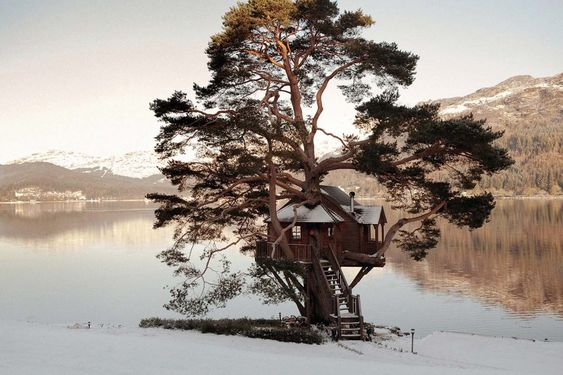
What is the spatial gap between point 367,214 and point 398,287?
20.5m

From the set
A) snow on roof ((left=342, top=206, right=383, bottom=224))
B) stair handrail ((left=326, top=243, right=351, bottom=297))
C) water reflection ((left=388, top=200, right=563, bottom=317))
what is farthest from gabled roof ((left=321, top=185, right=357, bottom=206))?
water reflection ((left=388, top=200, right=563, bottom=317))

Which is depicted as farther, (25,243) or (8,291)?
(25,243)

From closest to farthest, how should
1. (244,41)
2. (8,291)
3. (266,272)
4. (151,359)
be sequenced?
(151,359) → (266,272) → (244,41) → (8,291)

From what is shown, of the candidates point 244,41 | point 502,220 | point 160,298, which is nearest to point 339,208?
point 244,41

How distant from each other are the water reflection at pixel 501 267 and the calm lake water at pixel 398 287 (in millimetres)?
91

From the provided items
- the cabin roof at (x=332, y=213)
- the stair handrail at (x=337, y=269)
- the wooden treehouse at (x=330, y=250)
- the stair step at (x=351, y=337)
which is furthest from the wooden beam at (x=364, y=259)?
the stair step at (x=351, y=337)

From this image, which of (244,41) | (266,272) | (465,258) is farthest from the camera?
(465,258)

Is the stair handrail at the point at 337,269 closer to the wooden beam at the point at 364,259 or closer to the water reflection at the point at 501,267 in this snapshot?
the wooden beam at the point at 364,259

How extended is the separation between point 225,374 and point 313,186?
14.9 meters

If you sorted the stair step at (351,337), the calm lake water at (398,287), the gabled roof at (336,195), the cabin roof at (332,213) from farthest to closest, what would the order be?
1. the calm lake water at (398,287)
2. the gabled roof at (336,195)
3. the cabin roof at (332,213)
4. the stair step at (351,337)

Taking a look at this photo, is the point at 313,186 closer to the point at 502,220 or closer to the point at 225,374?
the point at 225,374

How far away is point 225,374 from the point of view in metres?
12.1

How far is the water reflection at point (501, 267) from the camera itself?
41.0 metres

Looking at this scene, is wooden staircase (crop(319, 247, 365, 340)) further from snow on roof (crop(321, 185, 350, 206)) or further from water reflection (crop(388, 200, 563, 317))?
water reflection (crop(388, 200, 563, 317))
